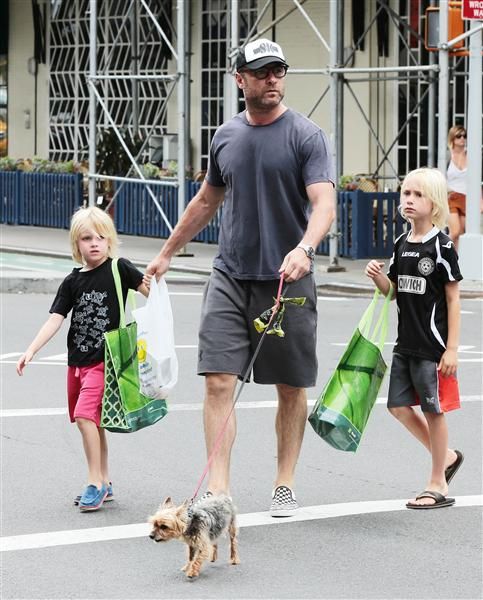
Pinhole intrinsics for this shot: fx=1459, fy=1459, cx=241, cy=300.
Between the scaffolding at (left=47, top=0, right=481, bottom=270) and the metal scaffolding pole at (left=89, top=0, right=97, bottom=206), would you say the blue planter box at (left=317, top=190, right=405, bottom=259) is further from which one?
the metal scaffolding pole at (left=89, top=0, right=97, bottom=206)

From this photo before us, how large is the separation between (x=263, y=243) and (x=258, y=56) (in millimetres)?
830

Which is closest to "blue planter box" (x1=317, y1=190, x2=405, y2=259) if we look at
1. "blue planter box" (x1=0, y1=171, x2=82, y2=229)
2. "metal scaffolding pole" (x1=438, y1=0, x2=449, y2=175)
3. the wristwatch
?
"metal scaffolding pole" (x1=438, y1=0, x2=449, y2=175)

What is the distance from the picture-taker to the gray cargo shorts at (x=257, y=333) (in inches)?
261

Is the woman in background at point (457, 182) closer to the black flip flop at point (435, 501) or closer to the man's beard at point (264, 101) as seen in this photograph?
the black flip flop at point (435, 501)

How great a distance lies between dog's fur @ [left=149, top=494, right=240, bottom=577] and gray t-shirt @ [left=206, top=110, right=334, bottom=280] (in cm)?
124

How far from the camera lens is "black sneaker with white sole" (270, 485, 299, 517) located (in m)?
6.78

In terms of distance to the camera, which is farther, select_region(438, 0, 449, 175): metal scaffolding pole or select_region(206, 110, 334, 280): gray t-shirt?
select_region(438, 0, 449, 175): metal scaffolding pole

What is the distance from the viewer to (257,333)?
665 cm

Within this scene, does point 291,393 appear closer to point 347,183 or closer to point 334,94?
point 334,94

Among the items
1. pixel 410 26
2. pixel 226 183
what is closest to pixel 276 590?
pixel 226 183

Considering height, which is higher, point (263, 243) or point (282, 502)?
point (263, 243)

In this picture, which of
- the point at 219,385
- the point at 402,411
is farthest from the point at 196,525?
the point at 402,411

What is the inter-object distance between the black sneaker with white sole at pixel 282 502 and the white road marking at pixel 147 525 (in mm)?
31

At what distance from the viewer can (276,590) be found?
18.6 ft
